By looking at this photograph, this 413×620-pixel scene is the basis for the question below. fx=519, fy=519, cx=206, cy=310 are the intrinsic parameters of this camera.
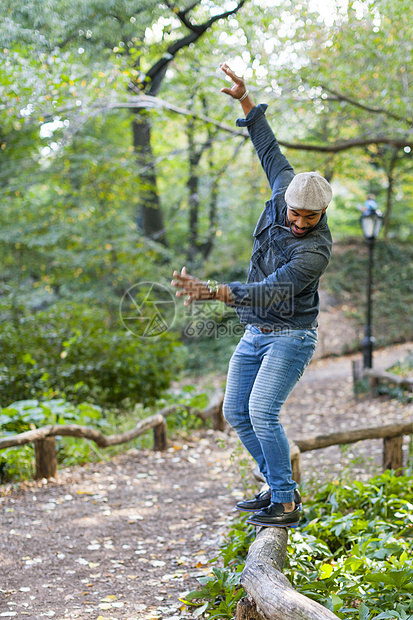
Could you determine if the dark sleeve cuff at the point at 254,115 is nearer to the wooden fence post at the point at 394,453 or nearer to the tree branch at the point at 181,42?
the wooden fence post at the point at 394,453

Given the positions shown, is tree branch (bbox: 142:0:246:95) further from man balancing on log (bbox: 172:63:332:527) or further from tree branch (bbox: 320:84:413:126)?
man balancing on log (bbox: 172:63:332:527)

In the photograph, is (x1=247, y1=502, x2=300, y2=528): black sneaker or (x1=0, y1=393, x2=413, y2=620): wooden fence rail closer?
(x1=0, y1=393, x2=413, y2=620): wooden fence rail

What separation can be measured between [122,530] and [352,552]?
174cm

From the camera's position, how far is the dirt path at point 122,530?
9.12ft

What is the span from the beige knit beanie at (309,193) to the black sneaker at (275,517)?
1486 mm

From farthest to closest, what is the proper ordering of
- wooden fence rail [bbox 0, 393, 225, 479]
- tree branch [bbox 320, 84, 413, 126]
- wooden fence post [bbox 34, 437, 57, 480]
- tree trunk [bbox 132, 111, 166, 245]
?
tree trunk [bbox 132, 111, 166, 245], tree branch [bbox 320, 84, 413, 126], wooden fence post [bbox 34, 437, 57, 480], wooden fence rail [bbox 0, 393, 225, 479]

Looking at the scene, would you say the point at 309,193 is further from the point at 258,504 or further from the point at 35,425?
the point at 35,425

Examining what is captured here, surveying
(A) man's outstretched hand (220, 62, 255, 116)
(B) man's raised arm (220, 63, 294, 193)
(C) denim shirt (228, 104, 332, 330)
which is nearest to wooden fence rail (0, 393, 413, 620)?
(C) denim shirt (228, 104, 332, 330)

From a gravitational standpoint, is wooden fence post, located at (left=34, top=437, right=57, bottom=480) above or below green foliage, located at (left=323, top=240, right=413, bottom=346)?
below

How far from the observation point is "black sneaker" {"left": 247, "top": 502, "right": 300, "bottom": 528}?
259 centimetres

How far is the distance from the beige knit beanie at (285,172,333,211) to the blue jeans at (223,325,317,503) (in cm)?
60

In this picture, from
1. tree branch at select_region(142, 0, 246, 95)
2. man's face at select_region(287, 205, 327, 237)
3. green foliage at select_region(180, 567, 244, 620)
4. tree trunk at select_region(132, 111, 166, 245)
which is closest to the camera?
man's face at select_region(287, 205, 327, 237)

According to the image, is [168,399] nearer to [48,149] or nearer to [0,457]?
[0,457]

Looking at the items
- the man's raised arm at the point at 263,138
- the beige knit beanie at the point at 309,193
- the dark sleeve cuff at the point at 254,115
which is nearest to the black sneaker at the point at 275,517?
the beige knit beanie at the point at 309,193
